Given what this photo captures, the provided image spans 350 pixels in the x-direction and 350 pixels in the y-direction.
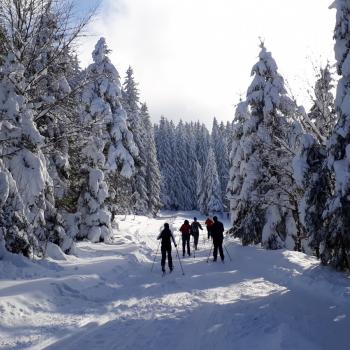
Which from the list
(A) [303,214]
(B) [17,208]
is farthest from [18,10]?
(A) [303,214]

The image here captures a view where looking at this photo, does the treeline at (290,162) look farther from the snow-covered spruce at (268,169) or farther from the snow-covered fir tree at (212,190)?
the snow-covered fir tree at (212,190)

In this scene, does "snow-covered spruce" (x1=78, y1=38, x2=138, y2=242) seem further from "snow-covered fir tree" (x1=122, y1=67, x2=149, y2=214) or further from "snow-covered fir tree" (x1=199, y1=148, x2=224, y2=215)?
"snow-covered fir tree" (x1=199, y1=148, x2=224, y2=215)

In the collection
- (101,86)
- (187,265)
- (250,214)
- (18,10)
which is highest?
(101,86)

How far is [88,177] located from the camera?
23.1m

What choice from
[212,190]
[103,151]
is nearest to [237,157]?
[103,151]

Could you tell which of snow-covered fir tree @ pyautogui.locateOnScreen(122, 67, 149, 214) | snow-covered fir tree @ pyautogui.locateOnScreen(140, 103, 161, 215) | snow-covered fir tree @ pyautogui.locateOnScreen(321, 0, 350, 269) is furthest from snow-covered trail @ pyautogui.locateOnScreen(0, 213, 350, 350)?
snow-covered fir tree @ pyautogui.locateOnScreen(140, 103, 161, 215)

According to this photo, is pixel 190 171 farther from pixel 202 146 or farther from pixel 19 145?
pixel 19 145

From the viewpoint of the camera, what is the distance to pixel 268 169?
22.2 metres

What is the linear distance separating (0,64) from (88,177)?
10.3 meters

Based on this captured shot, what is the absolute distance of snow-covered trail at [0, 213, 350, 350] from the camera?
7.57 m

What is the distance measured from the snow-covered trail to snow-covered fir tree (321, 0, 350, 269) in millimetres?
790

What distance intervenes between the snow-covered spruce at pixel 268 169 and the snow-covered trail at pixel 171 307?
527 cm

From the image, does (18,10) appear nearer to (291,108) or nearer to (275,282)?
(275,282)

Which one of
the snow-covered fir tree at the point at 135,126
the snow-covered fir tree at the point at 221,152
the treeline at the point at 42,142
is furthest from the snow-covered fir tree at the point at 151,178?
the treeline at the point at 42,142
